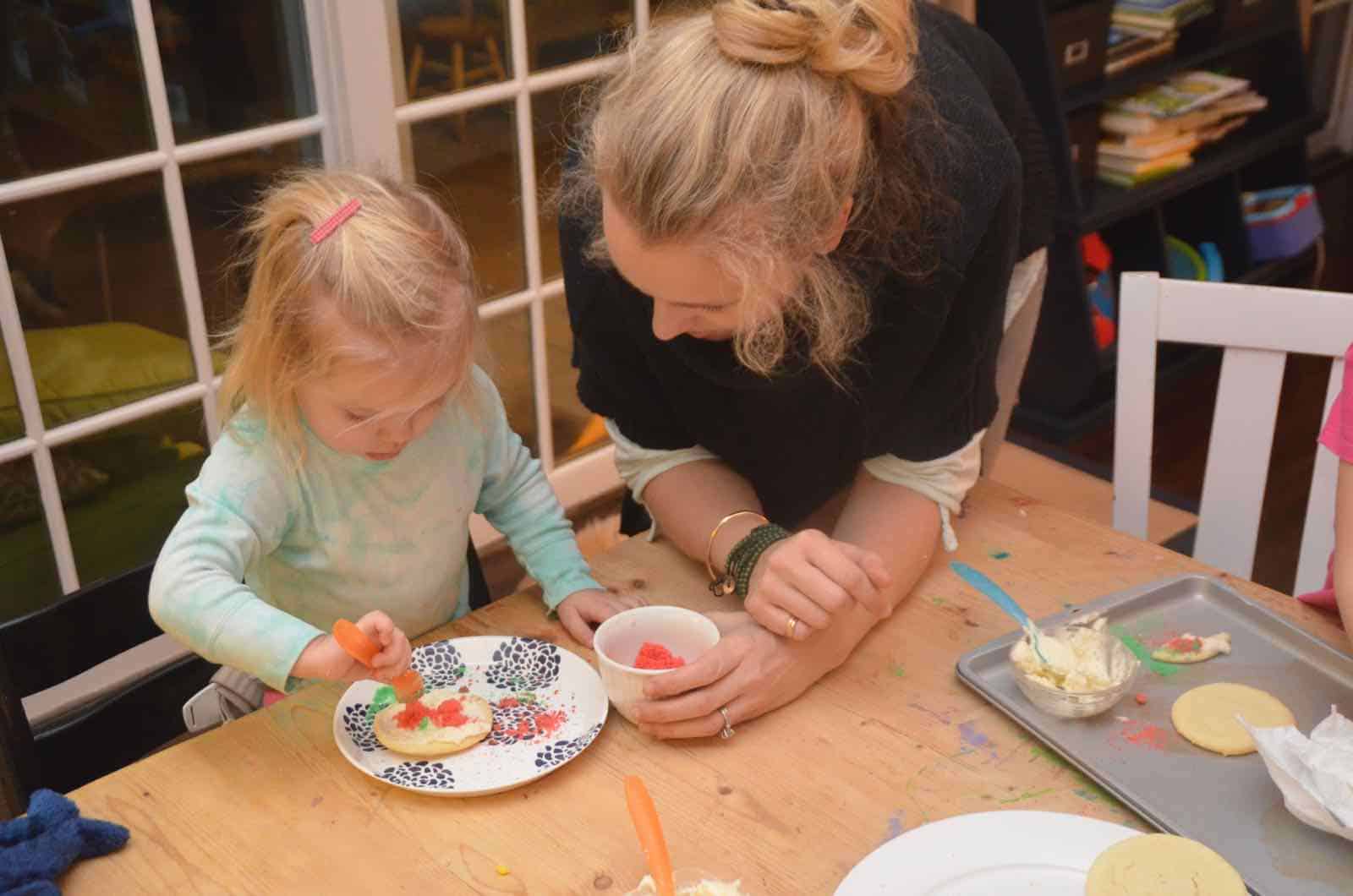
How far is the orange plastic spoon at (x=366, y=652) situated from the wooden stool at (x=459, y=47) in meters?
1.43

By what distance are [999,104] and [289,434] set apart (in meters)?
0.90

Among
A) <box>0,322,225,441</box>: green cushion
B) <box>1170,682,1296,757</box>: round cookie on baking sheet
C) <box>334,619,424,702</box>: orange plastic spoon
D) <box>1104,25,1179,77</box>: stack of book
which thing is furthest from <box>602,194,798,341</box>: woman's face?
<box>1104,25,1179,77</box>: stack of book

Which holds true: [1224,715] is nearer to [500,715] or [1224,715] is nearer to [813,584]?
[813,584]

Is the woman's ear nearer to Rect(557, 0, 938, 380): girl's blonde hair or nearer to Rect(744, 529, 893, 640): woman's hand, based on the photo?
Rect(557, 0, 938, 380): girl's blonde hair

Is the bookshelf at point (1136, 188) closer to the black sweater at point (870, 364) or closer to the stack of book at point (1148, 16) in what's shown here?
the stack of book at point (1148, 16)

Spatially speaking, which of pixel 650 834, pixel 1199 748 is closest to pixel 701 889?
pixel 650 834

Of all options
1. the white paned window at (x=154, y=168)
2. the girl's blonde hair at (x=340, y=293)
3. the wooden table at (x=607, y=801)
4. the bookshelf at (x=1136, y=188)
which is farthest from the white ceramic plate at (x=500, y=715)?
the bookshelf at (x=1136, y=188)

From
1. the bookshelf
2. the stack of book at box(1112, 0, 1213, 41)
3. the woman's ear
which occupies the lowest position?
the bookshelf

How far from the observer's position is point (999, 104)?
5.00 feet

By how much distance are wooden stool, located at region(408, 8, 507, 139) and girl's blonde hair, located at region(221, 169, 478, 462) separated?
112 centimetres

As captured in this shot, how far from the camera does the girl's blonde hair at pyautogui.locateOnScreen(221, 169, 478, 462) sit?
114cm

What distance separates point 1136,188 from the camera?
→ 10.5ft

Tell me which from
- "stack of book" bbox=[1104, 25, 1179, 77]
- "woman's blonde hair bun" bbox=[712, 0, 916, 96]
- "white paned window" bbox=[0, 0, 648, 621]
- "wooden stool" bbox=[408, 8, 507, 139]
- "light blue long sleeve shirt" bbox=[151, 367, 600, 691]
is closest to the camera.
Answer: "woman's blonde hair bun" bbox=[712, 0, 916, 96]

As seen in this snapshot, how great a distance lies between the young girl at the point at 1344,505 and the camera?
3.80ft
